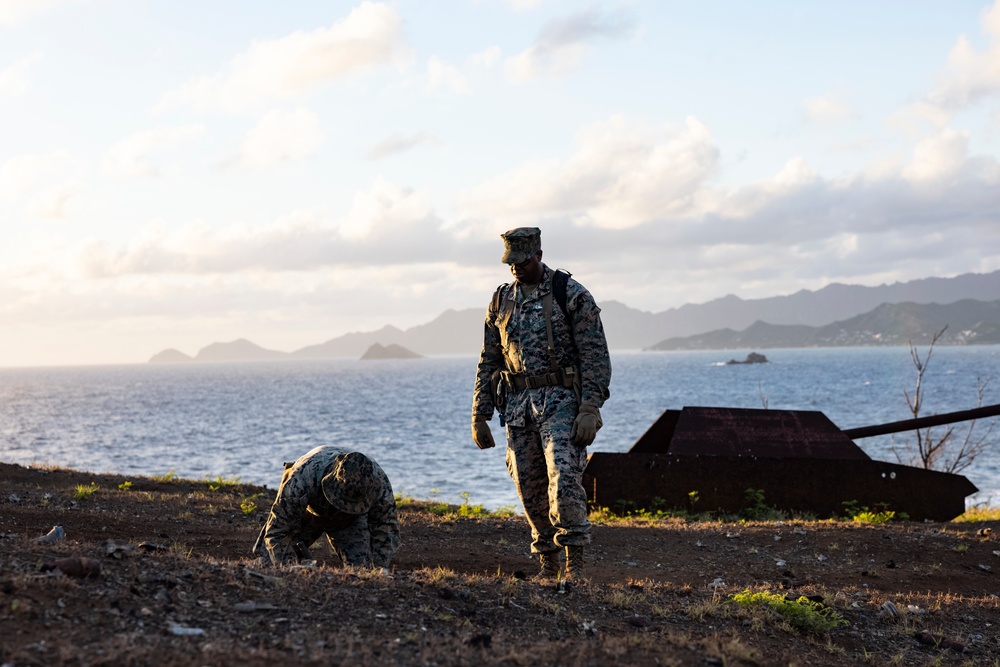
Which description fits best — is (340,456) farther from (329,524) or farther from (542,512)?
(542,512)

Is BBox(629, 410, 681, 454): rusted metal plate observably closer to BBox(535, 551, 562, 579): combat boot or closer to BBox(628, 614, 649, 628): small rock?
BBox(535, 551, 562, 579): combat boot

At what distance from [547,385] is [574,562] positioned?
50.6 inches

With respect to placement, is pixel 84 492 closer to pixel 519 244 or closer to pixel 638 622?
pixel 519 244

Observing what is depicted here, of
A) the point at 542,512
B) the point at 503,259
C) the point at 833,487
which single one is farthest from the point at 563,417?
the point at 833,487

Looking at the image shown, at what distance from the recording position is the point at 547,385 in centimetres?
678

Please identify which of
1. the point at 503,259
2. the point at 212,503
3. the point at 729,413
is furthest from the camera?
the point at 729,413

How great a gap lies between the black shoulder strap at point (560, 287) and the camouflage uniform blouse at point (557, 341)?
0.03 metres

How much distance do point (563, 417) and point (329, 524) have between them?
185 centimetres

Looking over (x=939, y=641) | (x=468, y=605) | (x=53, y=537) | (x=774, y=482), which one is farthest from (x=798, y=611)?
(x=774, y=482)

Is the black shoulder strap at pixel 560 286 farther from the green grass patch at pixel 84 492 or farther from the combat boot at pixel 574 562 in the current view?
the green grass patch at pixel 84 492

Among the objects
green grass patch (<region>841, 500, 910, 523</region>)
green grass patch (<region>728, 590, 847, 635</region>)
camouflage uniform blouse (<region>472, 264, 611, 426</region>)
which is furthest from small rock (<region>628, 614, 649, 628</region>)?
green grass patch (<region>841, 500, 910, 523</region>)

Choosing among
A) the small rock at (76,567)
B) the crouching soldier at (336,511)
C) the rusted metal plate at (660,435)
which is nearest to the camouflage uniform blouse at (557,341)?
the crouching soldier at (336,511)

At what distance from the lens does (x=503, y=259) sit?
681cm

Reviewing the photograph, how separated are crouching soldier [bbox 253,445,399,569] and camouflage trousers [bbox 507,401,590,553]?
1.00 m
